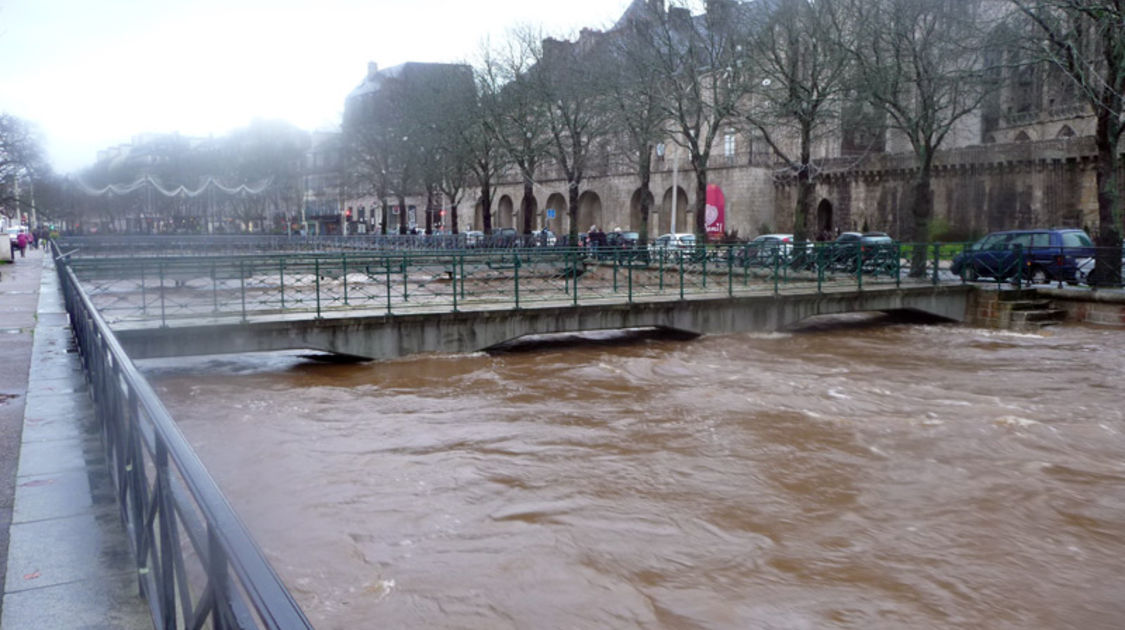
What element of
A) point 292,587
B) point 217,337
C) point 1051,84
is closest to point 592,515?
point 292,587

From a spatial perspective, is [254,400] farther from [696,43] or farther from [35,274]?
[696,43]

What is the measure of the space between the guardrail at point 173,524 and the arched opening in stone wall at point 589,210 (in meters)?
62.7

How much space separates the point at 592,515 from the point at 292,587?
3083mm

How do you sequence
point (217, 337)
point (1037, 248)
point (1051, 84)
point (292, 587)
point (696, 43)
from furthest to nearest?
point (1051, 84) < point (696, 43) < point (1037, 248) < point (217, 337) < point (292, 587)

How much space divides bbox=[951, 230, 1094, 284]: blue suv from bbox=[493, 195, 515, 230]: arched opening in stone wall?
55415 millimetres

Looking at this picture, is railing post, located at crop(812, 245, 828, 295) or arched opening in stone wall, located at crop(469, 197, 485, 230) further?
arched opening in stone wall, located at crop(469, 197, 485, 230)

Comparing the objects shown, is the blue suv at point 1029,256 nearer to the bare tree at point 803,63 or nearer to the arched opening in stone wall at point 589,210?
the bare tree at point 803,63

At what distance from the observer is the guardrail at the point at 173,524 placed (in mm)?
2088

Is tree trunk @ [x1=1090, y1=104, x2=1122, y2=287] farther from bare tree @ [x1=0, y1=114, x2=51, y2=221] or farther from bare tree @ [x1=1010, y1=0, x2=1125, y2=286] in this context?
bare tree @ [x1=0, y1=114, x2=51, y2=221]

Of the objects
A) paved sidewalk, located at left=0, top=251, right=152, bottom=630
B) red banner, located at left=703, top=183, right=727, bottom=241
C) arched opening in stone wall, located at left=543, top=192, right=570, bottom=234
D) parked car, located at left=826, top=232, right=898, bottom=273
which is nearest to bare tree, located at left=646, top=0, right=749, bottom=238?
parked car, located at left=826, top=232, right=898, bottom=273

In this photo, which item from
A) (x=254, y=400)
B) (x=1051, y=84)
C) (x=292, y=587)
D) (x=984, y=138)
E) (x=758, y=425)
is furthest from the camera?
(x=984, y=138)

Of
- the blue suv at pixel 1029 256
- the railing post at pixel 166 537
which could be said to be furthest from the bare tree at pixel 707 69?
the railing post at pixel 166 537

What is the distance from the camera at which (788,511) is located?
9.38 meters

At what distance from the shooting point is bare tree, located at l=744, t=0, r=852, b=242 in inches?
1099
